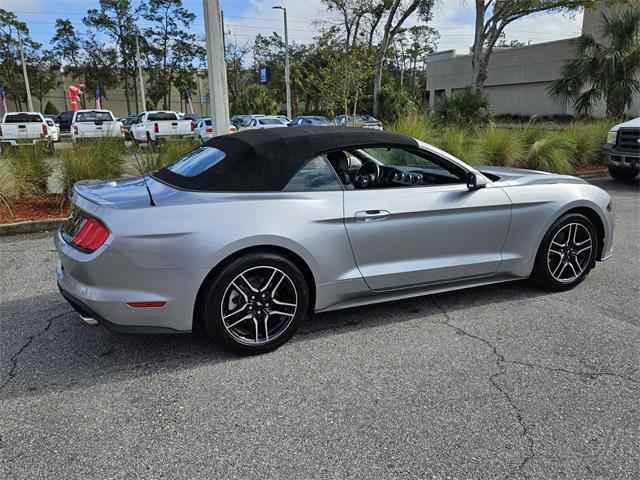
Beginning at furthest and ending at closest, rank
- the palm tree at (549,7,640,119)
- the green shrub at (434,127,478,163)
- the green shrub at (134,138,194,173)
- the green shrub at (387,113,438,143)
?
the palm tree at (549,7,640,119) → the green shrub at (387,113,438,143) → the green shrub at (434,127,478,163) → the green shrub at (134,138,194,173)

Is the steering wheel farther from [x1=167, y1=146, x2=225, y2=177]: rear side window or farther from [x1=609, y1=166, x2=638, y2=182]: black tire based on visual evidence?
[x1=609, y1=166, x2=638, y2=182]: black tire

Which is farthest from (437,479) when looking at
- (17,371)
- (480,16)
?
(480,16)

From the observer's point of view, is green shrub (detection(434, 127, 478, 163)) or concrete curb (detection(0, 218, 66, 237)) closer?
concrete curb (detection(0, 218, 66, 237))

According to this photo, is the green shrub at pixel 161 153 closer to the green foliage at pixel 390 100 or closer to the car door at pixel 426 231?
the car door at pixel 426 231

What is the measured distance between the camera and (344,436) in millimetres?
2645

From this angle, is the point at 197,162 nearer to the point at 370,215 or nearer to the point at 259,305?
the point at 259,305

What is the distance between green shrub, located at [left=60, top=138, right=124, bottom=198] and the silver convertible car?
4343 mm

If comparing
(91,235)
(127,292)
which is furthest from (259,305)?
(91,235)

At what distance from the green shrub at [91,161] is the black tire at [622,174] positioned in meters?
10.2

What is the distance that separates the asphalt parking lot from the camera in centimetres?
246

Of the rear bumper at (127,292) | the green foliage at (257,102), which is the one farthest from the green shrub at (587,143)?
the green foliage at (257,102)

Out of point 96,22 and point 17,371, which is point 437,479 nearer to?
point 17,371

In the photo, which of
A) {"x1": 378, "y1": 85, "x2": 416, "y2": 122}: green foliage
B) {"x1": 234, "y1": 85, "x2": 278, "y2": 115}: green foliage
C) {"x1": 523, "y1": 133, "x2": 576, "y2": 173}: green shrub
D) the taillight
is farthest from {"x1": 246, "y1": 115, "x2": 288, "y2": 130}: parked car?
the taillight

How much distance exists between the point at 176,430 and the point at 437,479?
4.46 ft
